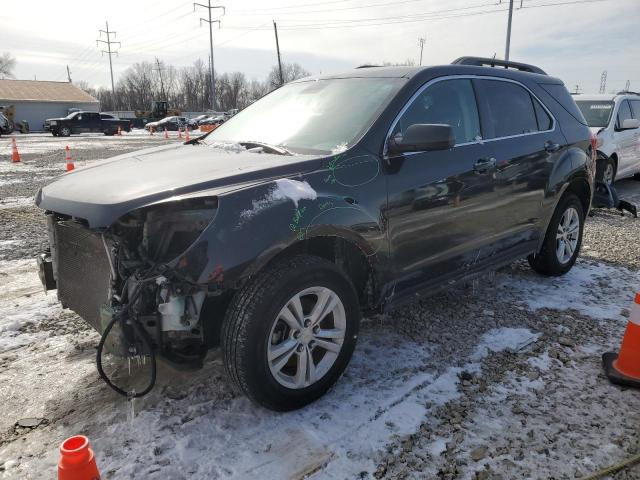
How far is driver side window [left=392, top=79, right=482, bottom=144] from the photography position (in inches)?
126

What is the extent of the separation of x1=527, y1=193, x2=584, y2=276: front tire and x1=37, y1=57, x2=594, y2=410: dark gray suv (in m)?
0.77

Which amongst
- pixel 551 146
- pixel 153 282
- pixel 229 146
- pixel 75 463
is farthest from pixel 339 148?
pixel 551 146

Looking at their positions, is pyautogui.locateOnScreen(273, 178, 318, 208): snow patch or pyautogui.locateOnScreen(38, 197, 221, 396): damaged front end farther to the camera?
pyautogui.locateOnScreen(273, 178, 318, 208): snow patch

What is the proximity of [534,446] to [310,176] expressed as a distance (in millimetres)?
1808

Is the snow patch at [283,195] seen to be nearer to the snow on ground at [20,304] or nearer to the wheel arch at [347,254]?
the wheel arch at [347,254]

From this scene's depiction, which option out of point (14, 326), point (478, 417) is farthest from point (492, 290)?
point (14, 326)

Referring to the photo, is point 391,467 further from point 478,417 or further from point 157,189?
point 157,189

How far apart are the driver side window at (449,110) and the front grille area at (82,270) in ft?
6.25

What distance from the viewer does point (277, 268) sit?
249cm

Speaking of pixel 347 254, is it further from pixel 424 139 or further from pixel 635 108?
pixel 635 108

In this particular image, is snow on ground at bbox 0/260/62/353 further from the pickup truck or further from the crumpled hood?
the pickup truck

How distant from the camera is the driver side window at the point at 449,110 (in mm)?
3205

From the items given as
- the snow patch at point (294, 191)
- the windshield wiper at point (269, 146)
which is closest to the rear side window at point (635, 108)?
the windshield wiper at point (269, 146)

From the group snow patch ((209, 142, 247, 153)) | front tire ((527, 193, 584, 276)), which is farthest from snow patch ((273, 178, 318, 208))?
front tire ((527, 193, 584, 276))
